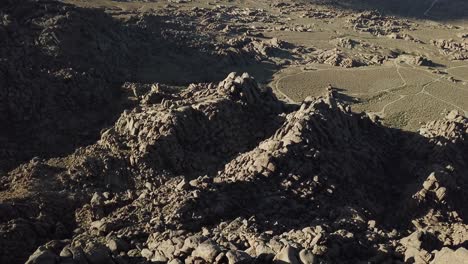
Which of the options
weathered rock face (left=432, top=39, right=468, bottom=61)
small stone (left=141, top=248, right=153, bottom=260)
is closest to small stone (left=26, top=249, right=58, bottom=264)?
small stone (left=141, top=248, right=153, bottom=260)

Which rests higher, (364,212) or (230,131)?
(230,131)

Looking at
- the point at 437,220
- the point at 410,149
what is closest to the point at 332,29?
the point at 410,149

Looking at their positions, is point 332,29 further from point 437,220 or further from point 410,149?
point 437,220

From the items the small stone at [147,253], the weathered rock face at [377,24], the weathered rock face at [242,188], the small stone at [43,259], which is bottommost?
the weathered rock face at [377,24]

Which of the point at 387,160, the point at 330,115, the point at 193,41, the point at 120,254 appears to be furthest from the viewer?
the point at 193,41

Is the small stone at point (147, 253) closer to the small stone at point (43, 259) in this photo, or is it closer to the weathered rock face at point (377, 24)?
the small stone at point (43, 259)

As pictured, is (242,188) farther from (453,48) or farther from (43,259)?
(453,48)

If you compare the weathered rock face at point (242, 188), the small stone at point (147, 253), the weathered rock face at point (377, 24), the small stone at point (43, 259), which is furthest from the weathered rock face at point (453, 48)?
the small stone at point (43, 259)

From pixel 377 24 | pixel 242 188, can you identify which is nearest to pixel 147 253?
pixel 242 188

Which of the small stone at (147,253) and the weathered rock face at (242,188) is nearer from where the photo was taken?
the small stone at (147,253)
